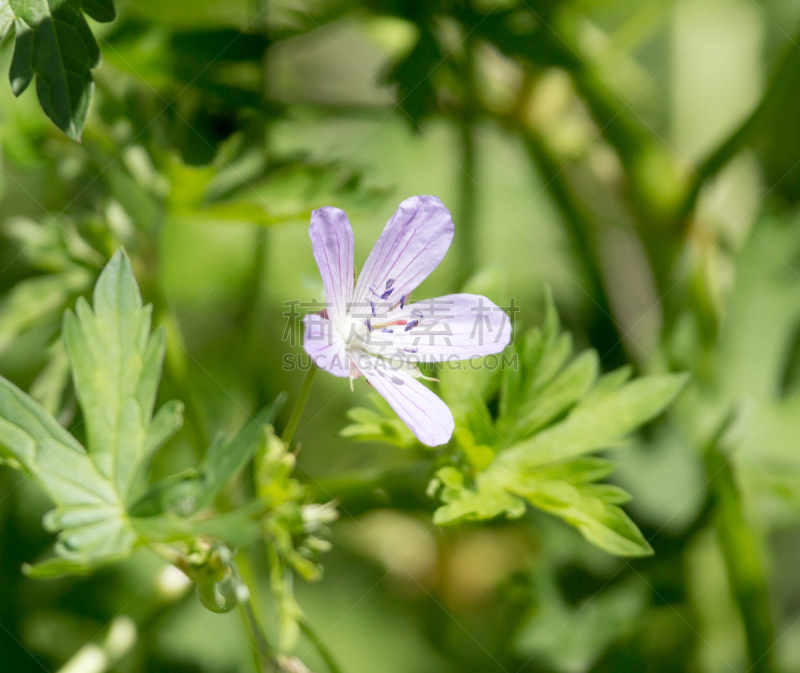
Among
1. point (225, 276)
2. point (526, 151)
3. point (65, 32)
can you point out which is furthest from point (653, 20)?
point (65, 32)

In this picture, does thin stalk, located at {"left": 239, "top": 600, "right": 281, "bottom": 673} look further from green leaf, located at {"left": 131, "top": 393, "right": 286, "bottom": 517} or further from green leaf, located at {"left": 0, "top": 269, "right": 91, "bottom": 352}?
green leaf, located at {"left": 0, "top": 269, "right": 91, "bottom": 352}

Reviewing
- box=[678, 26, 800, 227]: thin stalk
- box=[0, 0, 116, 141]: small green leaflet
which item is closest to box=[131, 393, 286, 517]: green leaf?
box=[0, 0, 116, 141]: small green leaflet

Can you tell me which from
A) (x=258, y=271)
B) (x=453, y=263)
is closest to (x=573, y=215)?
(x=453, y=263)

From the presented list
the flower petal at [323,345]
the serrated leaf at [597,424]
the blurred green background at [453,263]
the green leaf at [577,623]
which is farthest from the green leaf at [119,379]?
the green leaf at [577,623]

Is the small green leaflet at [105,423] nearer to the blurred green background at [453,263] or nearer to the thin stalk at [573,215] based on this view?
the blurred green background at [453,263]

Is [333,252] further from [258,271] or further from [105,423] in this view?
[258,271]

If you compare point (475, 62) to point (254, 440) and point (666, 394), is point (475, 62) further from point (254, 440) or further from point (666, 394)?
point (254, 440)
